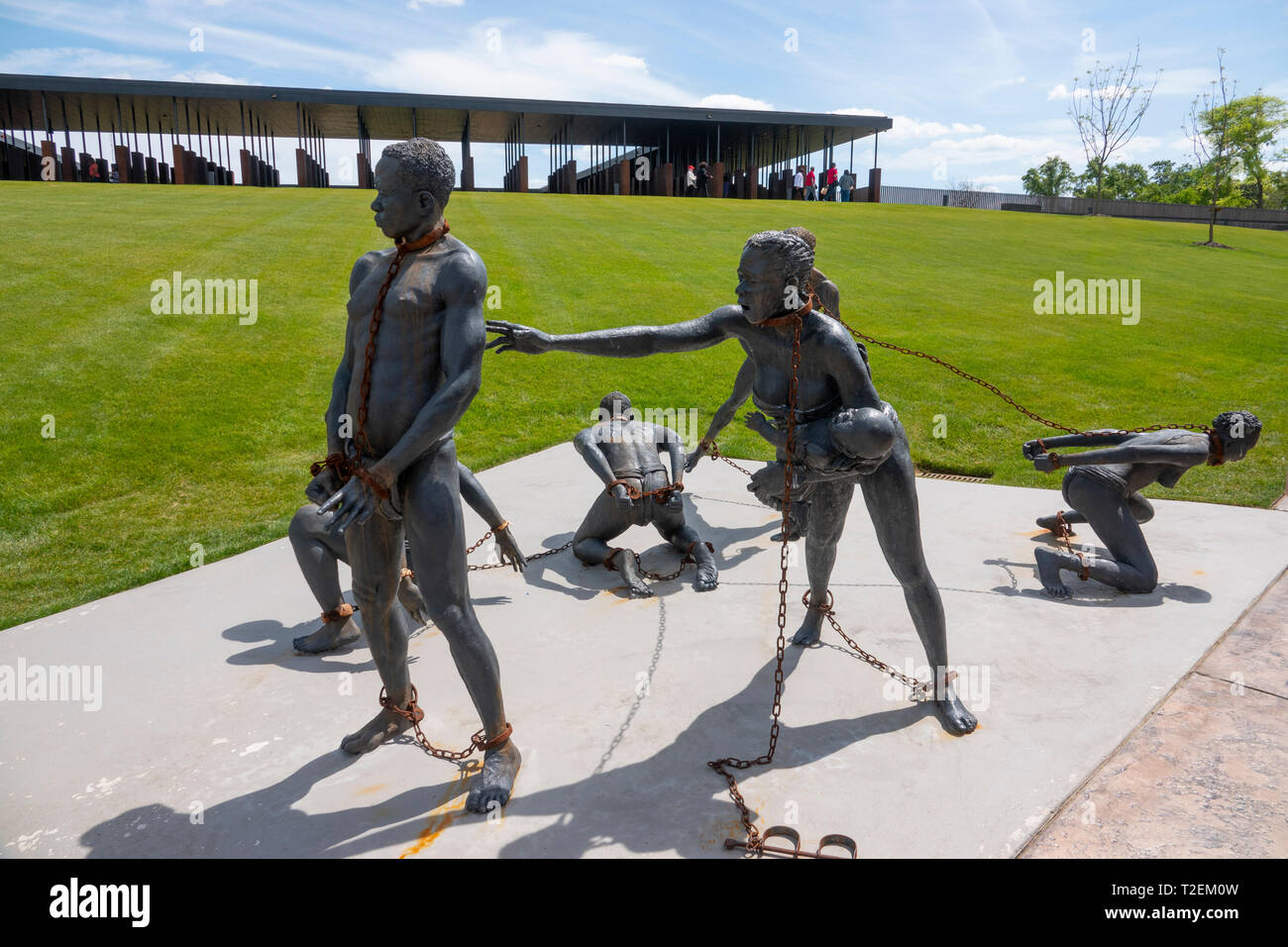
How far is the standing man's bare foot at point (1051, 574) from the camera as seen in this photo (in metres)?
5.92

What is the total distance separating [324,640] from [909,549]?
3388 millimetres

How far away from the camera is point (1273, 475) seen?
9.80 m

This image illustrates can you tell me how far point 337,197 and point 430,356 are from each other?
28.0m

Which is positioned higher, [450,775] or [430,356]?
[430,356]

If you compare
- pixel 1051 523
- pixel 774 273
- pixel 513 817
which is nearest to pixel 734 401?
pixel 774 273

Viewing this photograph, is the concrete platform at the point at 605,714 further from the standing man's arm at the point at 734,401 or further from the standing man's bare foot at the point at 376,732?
the standing man's arm at the point at 734,401

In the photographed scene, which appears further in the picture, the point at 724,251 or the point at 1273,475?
the point at 724,251

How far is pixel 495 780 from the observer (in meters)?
3.65

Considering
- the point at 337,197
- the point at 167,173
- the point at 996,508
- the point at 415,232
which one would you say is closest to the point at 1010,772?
the point at 415,232

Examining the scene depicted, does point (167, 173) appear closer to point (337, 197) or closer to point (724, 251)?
point (337, 197)

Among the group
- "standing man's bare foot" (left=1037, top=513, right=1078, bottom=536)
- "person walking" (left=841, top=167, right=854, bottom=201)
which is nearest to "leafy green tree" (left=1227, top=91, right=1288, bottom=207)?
"person walking" (left=841, top=167, right=854, bottom=201)

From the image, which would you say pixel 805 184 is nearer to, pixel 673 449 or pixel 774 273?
pixel 673 449

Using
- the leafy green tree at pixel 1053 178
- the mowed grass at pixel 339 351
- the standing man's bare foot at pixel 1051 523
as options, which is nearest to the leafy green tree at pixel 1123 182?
the leafy green tree at pixel 1053 178

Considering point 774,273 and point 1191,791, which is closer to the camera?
point 1191,791
